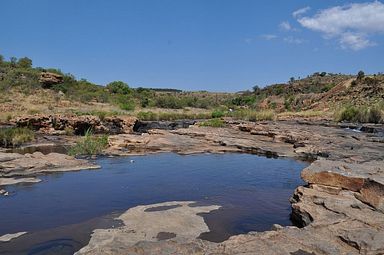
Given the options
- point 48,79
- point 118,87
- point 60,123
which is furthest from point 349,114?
point 118,87

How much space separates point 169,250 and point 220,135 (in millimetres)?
16995

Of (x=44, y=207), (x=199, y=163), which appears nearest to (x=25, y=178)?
(x=44, y=207)

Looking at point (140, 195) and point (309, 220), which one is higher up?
point (309, 220)

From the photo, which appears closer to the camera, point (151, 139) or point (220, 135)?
point (151, 139)

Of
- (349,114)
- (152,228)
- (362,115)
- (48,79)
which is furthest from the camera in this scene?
(48,79)

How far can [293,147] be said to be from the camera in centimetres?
1950

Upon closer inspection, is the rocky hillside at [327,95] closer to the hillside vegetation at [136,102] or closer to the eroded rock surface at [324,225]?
the hillside vegetation at [136,102]

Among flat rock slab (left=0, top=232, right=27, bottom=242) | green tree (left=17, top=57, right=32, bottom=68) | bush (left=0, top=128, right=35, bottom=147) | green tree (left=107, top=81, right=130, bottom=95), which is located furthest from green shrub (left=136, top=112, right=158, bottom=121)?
green tree (left=17, top=57, right=32, bottom=68)

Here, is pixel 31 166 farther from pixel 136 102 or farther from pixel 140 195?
pixel 136 102

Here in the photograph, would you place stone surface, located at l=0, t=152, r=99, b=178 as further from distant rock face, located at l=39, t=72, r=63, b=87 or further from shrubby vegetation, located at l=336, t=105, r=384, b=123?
distant rock face, located at l=39, t=72, r=63, b=87

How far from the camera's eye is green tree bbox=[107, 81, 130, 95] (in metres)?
67.9

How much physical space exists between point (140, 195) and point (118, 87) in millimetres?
61779

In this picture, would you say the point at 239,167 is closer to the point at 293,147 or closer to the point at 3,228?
the point at 293,147

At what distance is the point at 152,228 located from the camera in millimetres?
7543
